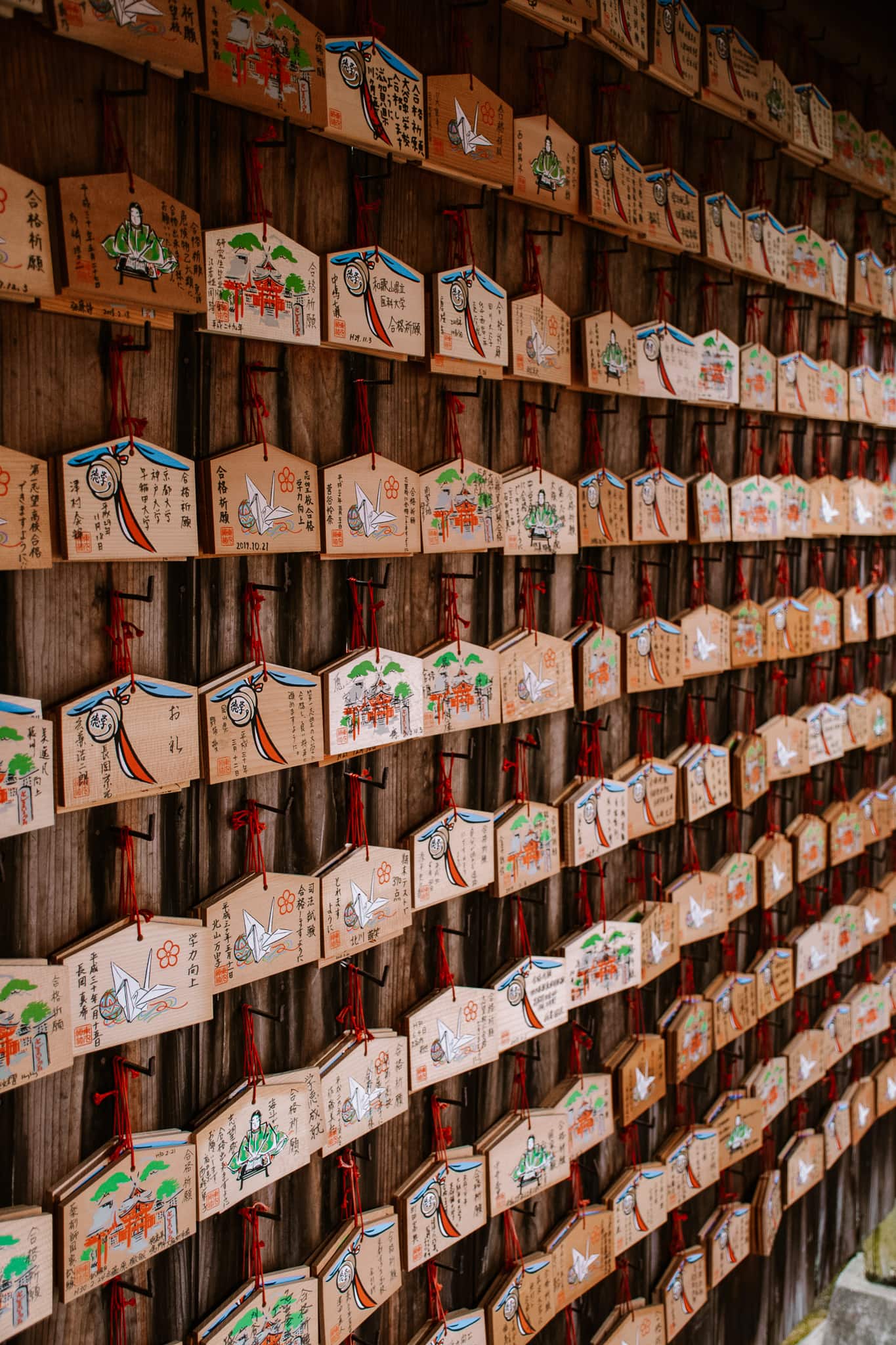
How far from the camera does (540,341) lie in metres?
1.71

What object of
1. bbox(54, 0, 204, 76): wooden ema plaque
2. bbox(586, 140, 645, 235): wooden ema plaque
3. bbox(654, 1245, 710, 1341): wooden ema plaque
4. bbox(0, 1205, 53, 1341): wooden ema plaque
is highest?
bbox(586, 140, 645, 235): wooden ema plaque

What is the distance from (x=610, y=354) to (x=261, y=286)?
2.37 feet

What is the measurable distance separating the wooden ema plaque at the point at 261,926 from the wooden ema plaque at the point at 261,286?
0.66 metres

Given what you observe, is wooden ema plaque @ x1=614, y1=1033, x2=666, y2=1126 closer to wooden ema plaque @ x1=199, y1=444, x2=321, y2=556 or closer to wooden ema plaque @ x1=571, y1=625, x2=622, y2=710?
wooden ema plaque @ x1=571, y1=625, x2=622, y2=710

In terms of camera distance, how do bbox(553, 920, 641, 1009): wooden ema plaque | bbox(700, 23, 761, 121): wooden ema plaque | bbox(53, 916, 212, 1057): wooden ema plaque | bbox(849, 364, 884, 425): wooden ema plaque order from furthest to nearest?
bbox(849, 364, 884, 425): wooden ema plaque < bbox(700, 23, 761, 121): wooden ema plaque < bbox(553, 920, 641, 1009): wooden ema plaque < bbox(53, 916, 212, 1057): wooden ema plaque

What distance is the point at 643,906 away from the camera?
6.81ft

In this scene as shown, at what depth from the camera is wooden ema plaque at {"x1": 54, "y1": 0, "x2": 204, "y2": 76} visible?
1.11 meters

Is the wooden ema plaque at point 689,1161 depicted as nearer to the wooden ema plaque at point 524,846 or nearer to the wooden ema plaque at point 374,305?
the wooden ema plaque at point 524,846

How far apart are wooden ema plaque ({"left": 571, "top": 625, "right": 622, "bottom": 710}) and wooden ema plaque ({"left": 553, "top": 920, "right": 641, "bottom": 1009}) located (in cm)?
39

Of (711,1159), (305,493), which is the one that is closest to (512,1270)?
(711,1159)

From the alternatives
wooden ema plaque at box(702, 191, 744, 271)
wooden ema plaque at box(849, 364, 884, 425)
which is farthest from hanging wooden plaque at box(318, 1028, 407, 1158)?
wooden ema plaque at box(849, 364, 884, 425)

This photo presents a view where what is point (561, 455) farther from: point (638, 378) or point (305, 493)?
point (305, 493)

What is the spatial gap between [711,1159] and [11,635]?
71.9 inches

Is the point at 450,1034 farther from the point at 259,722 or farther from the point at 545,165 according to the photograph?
the point at 545,165
